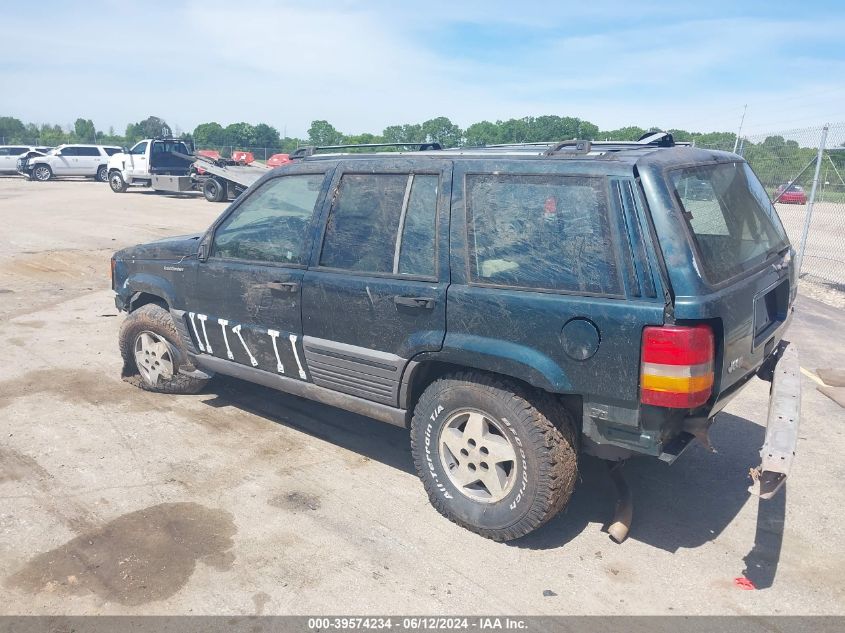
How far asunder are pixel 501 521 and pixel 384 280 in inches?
55.6

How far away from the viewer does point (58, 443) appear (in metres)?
4.59

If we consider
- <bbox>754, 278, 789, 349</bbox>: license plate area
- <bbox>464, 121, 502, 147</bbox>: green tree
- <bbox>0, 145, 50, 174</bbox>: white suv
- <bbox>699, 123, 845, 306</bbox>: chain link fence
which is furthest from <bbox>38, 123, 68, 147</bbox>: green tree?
<bbox>754, 278, 789, 349</bbox>: license plate area

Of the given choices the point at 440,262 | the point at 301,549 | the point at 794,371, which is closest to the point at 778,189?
the point at 794,371

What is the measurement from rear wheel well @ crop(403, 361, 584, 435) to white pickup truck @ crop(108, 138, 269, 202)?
1761 cm

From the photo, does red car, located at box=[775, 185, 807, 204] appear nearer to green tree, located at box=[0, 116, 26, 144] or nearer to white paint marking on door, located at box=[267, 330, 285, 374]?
white paint marking on door, located at box=[267, 330, 285, 374]

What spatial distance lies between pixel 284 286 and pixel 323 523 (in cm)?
142

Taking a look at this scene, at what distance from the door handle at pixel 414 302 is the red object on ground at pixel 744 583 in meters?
1.98

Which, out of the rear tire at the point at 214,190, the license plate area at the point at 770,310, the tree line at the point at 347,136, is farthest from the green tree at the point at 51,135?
the license plate area at the point at 770,310

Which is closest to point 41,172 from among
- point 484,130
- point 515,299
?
point 484,130

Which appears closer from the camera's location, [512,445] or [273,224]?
[512,445]

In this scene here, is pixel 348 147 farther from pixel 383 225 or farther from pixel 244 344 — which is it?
pixel 244 344

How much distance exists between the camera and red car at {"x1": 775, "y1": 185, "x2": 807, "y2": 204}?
1130 cm

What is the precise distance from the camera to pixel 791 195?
1194cm

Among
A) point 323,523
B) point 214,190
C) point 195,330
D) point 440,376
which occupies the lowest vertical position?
point 323,523
